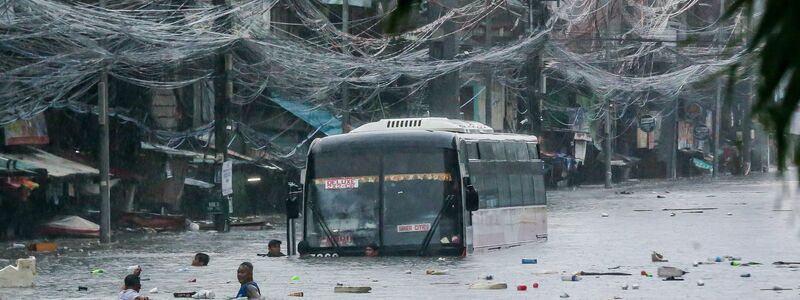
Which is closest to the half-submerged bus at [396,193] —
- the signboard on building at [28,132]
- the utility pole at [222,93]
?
the utility pole at [222,93]

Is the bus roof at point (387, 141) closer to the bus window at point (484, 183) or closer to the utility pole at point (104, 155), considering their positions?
the bus window at point (484, 183)

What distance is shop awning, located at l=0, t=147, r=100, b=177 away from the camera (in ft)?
96.4

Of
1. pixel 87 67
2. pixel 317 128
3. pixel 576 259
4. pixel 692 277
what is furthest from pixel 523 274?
pixel 317 128

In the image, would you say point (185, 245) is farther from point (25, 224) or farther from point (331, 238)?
point (331, 238)

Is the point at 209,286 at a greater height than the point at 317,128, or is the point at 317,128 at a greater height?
the point at 317,128

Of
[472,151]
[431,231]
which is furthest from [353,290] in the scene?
[472,151]

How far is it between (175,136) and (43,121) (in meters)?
4.62

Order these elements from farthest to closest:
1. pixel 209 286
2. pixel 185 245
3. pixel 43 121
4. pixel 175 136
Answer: pixel 175 136 < pixel 43 121 < pixel 185 245 < pixel 209 286

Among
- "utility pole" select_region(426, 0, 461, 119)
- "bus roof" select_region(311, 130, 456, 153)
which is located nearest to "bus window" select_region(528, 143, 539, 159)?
"bus roof" select_region(311, 130, 456, 153)

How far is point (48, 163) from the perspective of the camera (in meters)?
30.4

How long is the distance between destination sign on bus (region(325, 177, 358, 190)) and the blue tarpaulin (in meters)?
16.5

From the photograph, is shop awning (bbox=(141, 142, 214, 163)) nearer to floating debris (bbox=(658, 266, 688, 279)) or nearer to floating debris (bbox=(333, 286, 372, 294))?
floating debris (bbox=(658, 266, 688, 279))

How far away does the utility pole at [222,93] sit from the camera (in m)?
30.8

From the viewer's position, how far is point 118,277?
2017 cm
